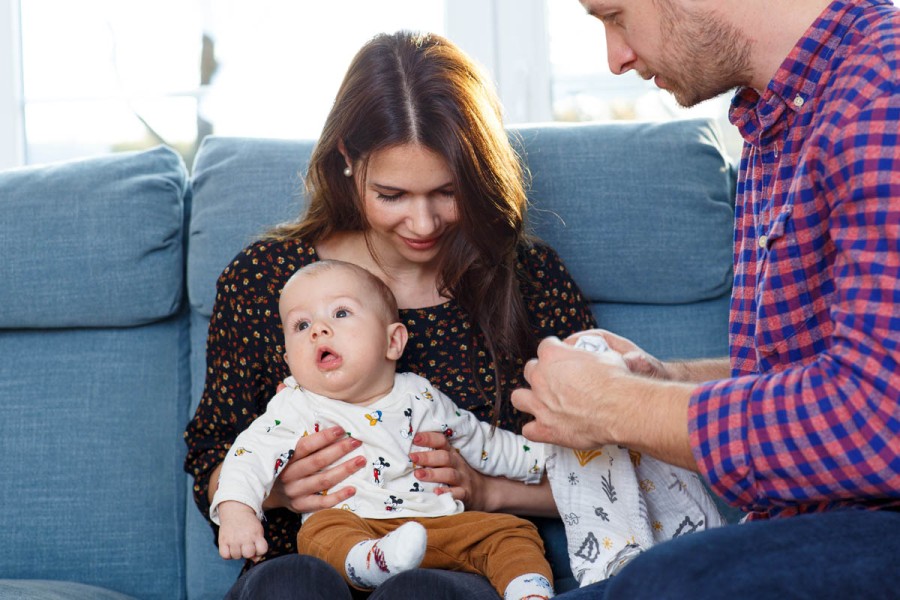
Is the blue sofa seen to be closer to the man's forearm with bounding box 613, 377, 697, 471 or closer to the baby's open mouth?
the baby's open mouth

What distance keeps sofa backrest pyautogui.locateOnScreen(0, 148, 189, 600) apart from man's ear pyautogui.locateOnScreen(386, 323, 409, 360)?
2.04 ft

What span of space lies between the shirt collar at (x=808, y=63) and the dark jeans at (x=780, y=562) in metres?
0.52

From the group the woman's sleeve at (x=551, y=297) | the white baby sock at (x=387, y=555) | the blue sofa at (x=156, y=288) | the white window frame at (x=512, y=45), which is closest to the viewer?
the white baby sock at (x=387, y=555)

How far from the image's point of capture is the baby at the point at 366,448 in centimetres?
151

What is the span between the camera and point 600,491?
5.11 ft

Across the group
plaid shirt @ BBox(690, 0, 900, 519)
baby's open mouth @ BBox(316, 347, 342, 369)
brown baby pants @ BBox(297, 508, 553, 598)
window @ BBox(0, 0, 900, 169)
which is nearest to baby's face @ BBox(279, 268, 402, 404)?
baby's open mouth @ BBox(316, 347, 342, 369)

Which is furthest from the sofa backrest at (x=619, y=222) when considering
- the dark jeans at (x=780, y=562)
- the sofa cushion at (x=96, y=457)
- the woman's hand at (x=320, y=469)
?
the dark jeans at (x=780, y=562)

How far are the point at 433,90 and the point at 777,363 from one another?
0.79 m

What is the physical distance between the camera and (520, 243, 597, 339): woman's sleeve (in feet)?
6.20

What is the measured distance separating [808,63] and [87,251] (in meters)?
1.47

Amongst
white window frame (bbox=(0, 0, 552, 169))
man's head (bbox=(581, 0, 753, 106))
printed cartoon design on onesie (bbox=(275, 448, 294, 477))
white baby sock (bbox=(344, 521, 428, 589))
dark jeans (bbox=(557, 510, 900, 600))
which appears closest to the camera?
Result: dark jeans (bbox=(557, 510, 900, 600))

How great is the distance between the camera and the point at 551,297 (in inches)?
75.0

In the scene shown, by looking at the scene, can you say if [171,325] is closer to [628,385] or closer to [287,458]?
[287,458]

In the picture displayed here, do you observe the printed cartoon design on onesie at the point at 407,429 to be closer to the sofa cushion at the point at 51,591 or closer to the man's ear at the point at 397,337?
the man's ear at the point at 397,337
